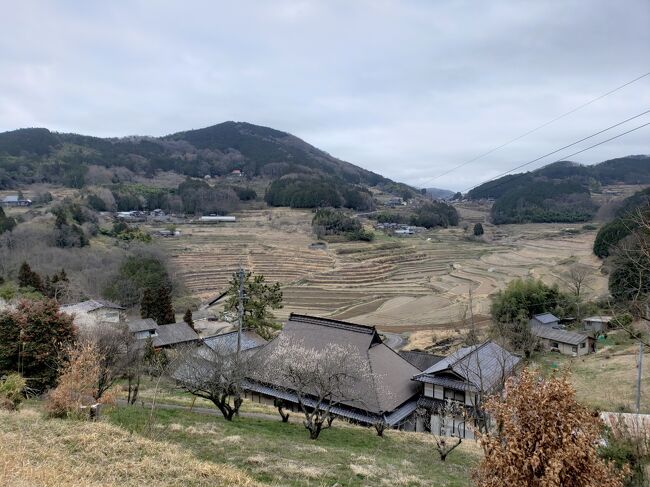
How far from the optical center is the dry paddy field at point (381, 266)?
140 feet

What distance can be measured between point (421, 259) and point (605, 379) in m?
45.7

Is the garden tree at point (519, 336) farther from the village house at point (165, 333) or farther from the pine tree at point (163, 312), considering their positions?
the pine tree at point (163, 312)

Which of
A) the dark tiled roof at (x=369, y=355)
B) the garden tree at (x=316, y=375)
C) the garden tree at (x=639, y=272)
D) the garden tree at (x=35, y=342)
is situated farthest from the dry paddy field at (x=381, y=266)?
the garden tree at (x=639, y=272)

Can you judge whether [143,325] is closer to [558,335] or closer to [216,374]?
[216,374]

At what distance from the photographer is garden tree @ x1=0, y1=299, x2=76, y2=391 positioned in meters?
15.1

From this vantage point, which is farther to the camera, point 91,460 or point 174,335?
point 174,335

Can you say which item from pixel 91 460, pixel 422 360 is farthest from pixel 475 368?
pixel 91 460

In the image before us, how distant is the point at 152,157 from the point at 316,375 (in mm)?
143746

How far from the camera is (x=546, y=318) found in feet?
105

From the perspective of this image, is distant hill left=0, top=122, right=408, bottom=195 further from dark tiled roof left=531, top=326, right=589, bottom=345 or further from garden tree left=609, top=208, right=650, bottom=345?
garden tree left=609, top=208, right=650, bottom=345

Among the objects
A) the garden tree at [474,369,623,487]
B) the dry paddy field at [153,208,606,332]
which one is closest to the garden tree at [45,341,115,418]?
the garden tree at [474,369,623,487]

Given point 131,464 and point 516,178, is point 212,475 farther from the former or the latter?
point 516,178

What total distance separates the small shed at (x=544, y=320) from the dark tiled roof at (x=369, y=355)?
16.4m

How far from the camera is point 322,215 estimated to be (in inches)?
3142
